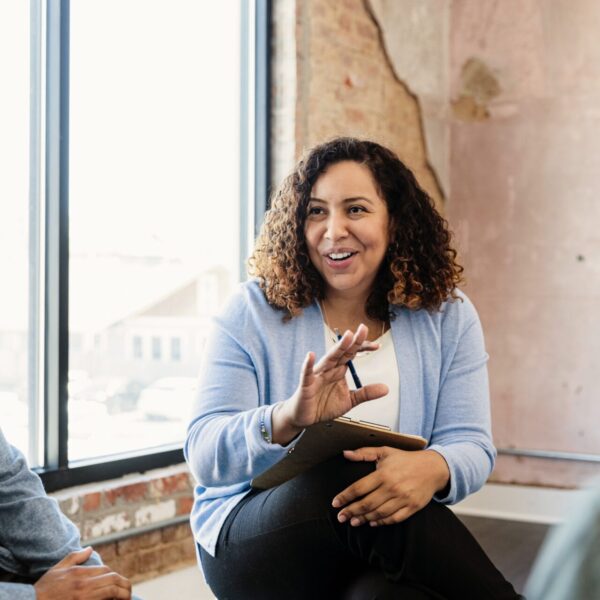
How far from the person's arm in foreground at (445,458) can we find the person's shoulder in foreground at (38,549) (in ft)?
1.42

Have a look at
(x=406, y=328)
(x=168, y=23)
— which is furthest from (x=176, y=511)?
(x=168, y=23)

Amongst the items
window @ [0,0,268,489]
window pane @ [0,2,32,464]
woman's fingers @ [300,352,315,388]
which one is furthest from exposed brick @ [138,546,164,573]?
woman's fingers @ [300,352,315,388]

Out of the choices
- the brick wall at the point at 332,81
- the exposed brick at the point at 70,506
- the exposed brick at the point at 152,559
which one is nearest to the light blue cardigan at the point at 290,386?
the exposed brick at the point at 70,506

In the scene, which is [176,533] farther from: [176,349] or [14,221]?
[14,221]

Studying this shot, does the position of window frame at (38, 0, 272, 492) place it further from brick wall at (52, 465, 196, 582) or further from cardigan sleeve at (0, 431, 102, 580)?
cardigan sleeve at (0, 431, 102, 580)

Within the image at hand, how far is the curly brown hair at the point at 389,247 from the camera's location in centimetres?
205

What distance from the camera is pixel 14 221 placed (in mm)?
2625

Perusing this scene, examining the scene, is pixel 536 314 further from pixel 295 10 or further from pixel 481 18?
pixel 295 10

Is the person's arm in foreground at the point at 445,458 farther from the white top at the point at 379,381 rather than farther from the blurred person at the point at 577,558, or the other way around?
the blurred person at the point at 577,558

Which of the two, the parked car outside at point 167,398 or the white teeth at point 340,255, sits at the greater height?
the white teeth at point 340,255

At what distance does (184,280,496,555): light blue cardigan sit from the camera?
1.81 metres

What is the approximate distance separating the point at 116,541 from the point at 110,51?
1.52m

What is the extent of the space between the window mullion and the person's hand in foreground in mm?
1105

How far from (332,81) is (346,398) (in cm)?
228
